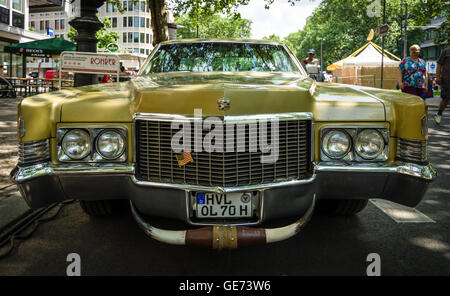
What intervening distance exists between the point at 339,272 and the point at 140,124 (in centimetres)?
158

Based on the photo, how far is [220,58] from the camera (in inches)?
159

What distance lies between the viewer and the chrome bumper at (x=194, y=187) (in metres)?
2.43

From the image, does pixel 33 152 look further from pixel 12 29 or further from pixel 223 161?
pixel 12 29

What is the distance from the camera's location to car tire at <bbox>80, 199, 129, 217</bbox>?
3.38m

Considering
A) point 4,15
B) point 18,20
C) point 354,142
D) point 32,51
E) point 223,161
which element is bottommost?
point 223,161

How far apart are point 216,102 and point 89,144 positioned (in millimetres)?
860

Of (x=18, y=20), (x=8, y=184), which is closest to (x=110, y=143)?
(x=8, y=184)

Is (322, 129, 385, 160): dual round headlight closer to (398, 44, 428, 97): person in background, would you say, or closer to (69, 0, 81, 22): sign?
(69, 0, 81, 22): sign

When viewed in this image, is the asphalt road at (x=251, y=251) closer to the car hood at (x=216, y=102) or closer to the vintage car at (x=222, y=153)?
the vintage car at (x=222, y=153)

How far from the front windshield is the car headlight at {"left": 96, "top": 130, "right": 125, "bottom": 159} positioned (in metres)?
1.47

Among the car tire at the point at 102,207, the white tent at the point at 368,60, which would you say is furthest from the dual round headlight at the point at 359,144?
the white tent at the point at 368,60

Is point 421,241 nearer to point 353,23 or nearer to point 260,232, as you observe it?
point 260,232

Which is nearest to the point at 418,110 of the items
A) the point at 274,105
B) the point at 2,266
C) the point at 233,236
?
the point at 274,105

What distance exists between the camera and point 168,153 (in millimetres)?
2449
